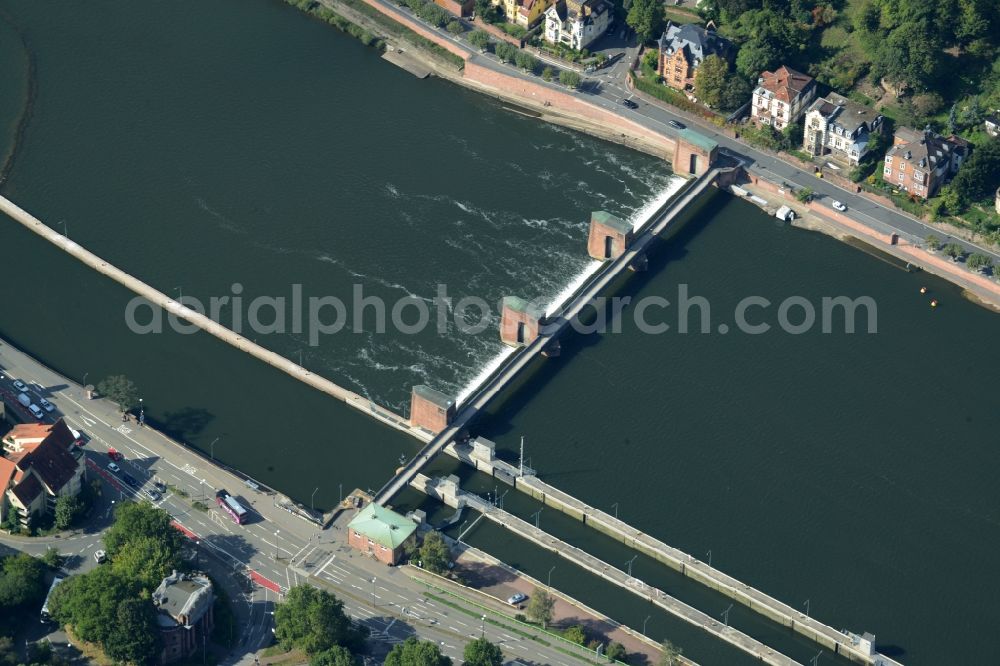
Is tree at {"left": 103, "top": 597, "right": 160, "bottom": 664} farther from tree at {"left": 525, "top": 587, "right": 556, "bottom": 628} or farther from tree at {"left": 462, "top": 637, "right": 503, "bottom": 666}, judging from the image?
tree at {"left": 525, "top": 587, "right": 556, "bottom": 628}

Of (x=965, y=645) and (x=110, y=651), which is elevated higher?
(x=965, y=645)

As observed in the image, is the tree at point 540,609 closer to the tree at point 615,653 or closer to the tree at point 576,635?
the tree at point 576,635

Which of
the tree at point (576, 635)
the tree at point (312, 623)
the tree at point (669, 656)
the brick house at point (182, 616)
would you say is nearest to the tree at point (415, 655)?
the tree at point (312, 623)

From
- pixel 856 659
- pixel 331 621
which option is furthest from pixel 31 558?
pixel 856 659

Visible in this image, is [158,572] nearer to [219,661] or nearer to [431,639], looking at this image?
[219,661]

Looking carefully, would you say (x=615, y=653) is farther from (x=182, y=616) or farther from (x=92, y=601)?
(x=92, y=601)

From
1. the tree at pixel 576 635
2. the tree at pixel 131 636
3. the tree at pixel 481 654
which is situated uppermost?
the tree at pixel 576 635
